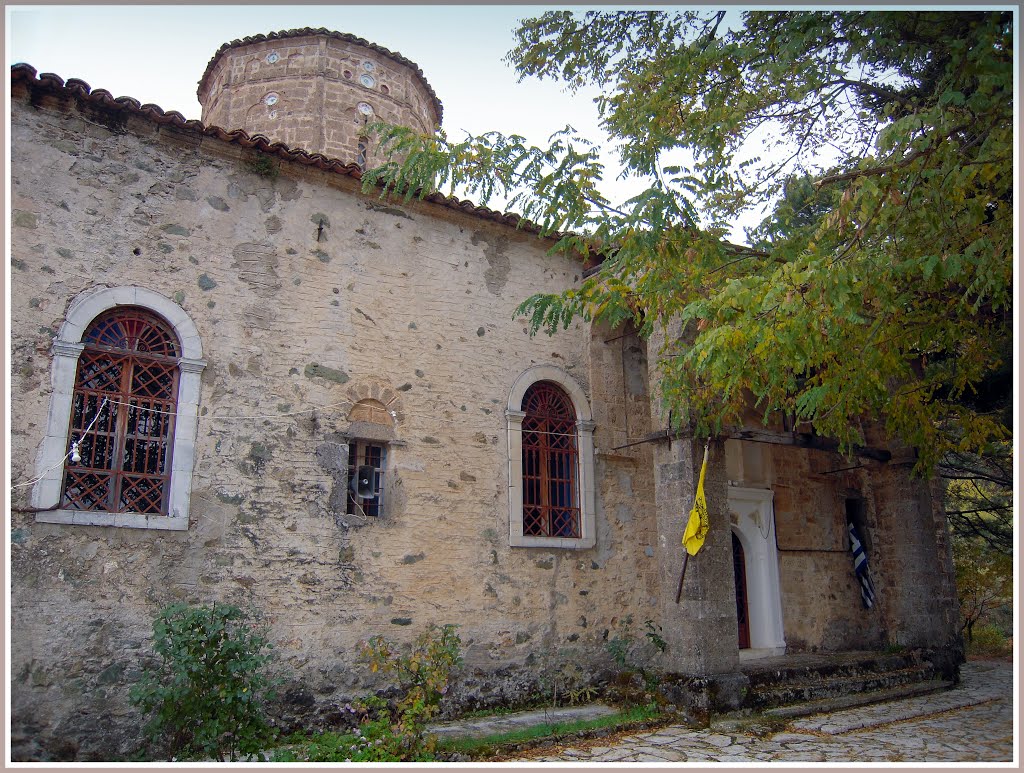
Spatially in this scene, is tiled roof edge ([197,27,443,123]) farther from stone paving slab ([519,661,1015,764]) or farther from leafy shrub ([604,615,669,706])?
stone paving slab ([519,661,1015,764])

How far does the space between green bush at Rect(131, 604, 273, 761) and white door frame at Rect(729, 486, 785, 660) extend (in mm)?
6567

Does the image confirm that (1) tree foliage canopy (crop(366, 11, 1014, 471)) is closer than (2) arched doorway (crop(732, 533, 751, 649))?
Yes

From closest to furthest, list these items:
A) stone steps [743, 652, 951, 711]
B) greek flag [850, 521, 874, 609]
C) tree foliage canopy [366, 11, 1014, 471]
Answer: tree foliage canopy [366, 11, 1014, 471]
stone steps [743, 652, 951, 711]
greek flag [850, 521, 874, 609]

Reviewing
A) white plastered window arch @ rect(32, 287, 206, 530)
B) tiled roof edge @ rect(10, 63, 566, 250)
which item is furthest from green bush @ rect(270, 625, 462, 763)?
tiled roof edge @ rect(10, 63, 566, 250)

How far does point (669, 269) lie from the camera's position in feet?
19.8

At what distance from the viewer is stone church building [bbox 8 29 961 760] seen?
5.94 m

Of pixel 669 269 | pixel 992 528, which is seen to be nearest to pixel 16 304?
pixel 669 269

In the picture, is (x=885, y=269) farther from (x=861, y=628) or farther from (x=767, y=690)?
(x=861, y=628)

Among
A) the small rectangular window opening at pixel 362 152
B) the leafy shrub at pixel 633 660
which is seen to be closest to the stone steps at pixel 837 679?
the leafy shrub at pixel 633 660

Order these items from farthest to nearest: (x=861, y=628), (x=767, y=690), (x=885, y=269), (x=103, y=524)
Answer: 1. (x=861, y=628)
2. (x=767, y=690)
3. (x=103, y=524)
4. (x=885, y=269)

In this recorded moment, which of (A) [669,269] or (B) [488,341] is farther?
(B) [488,341]

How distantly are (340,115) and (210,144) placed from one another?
4.33m

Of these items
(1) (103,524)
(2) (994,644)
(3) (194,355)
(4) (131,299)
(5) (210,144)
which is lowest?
(2) (994,644)

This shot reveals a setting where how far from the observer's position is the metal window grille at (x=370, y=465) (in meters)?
7.33
